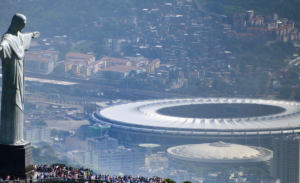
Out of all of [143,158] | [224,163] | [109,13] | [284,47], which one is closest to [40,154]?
[143,158]

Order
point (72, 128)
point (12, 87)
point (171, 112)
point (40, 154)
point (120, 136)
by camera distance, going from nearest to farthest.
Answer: point (12, 87) → point (40, 154) → point (120, 136) → point (171, 112) → point (72, 128)

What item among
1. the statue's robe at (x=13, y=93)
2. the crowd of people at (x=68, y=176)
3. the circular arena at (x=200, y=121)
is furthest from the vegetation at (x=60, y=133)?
the statue's robe at (x=13, y=93)

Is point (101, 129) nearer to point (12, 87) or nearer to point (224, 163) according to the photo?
point (224, 163)

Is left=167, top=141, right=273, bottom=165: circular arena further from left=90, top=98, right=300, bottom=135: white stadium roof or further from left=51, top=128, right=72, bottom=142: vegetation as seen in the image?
left=51, top=128, right=72, bottom=142: vegetation

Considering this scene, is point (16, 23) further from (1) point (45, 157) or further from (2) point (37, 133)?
(2) point (37, 133)

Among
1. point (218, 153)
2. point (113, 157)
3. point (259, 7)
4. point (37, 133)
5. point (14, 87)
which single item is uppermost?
point (259, 7)

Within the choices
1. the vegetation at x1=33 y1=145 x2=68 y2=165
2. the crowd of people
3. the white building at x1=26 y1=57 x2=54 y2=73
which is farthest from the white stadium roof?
the white building at x1=26 y1=57 x2=54 y2=73

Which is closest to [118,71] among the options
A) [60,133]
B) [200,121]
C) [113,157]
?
[60,133]
